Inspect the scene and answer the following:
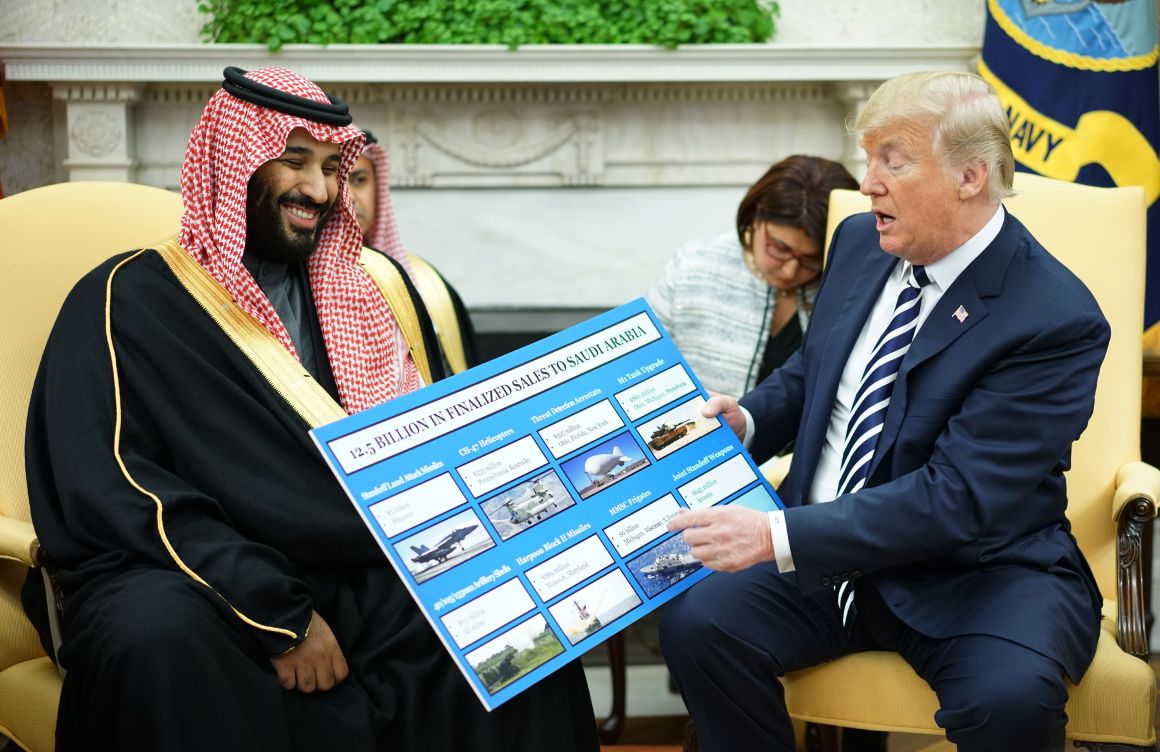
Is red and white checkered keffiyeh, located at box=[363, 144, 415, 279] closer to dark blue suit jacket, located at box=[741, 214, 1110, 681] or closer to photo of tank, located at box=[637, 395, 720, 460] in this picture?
photo of tank, located at box=[637, 395, 720, 460]

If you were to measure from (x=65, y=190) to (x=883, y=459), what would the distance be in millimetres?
1922

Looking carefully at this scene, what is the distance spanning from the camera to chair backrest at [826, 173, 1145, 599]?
2.56 m

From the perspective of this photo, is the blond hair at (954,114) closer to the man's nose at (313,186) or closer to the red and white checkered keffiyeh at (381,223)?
the man's nose at (313,186)

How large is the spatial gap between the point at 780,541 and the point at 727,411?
1.40ft

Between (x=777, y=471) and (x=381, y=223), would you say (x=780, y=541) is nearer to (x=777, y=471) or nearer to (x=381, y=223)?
(x=777, y=471)

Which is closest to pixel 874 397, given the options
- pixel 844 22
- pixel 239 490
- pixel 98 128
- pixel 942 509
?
pixel 942 509

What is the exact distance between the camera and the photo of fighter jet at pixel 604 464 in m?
2.12

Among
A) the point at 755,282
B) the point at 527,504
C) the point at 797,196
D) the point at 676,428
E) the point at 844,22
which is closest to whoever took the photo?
the point at 527,504

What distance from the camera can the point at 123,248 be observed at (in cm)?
269

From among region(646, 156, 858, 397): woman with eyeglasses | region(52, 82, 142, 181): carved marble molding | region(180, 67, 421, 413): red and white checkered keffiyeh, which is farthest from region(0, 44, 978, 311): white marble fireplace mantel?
region(180, 67, 421, 413): red and white checkered keffiyeh

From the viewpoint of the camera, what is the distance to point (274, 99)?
234cm

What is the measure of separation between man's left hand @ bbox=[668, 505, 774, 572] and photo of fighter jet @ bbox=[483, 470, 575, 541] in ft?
0.72

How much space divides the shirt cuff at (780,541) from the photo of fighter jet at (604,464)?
273 mm

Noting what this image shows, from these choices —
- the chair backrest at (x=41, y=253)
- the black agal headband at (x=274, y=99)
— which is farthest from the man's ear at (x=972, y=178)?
the chair backrest at (x=41, y=253)
